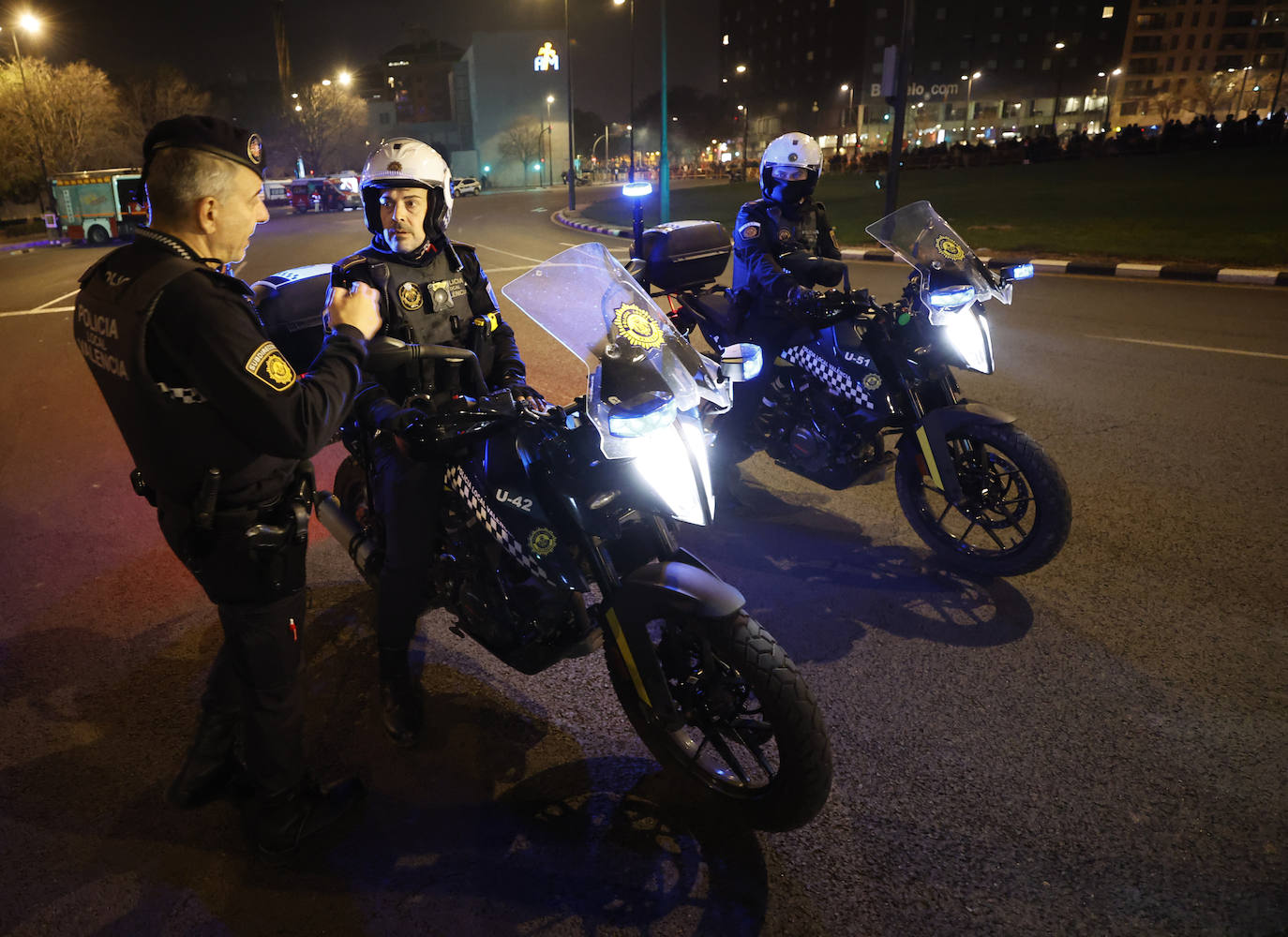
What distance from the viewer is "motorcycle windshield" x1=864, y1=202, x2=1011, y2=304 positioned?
3949 millimetres

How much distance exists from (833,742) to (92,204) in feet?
108

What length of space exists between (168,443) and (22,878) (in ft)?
4.69

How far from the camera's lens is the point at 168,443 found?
6.69 feet

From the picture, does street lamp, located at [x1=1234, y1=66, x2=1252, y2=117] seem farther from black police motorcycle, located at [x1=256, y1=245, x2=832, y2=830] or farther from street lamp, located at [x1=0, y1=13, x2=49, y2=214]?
black police motorcycle, located at [x1=256, y1=245, x2=832, y2=830]

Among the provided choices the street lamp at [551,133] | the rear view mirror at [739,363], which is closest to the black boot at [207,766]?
the rear view mirror at [739,363]

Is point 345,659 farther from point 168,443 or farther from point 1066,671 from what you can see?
point 1066,671

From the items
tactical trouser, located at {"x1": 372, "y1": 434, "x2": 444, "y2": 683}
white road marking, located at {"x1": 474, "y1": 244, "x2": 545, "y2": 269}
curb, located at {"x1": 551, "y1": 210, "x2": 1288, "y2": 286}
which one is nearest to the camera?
tactical trouser, located at {"x1": 372, "y1": 434, "x2": 444, "y2": 683}

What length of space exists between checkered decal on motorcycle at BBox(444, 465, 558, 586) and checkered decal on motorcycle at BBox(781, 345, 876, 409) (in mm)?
2208

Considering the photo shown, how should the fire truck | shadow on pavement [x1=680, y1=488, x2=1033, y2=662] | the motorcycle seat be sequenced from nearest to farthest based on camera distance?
shadow on pavement [x1=680, y1=488, x2=1033, y2=662], the motorcycle seat, the fire truck

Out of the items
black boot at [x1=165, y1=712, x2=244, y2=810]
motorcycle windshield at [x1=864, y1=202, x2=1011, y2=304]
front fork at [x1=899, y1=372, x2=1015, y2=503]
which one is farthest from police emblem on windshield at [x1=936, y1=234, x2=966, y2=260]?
black boot at [x1=165, y1=712, x2=244, y2=810]

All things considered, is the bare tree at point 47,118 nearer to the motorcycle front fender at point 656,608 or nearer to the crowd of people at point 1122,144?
the crowd of people at point 1122,144

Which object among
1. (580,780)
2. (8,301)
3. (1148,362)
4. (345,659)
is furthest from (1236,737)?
(8,301)

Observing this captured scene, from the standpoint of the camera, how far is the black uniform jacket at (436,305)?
298 centimetres

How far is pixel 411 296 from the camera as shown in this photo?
3.07 metres
